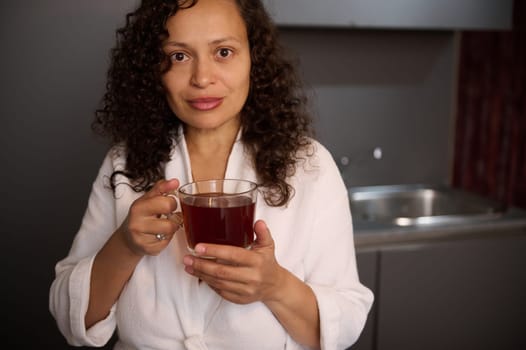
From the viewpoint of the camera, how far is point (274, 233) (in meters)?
1.12

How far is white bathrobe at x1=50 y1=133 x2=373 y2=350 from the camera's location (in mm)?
1061

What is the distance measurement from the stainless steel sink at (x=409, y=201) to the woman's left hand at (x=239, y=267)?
1654mm

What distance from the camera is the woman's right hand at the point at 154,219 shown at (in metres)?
0.93

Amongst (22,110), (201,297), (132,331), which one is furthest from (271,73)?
(22,110)

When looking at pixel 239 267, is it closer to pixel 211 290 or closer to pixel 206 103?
pixel 211 290

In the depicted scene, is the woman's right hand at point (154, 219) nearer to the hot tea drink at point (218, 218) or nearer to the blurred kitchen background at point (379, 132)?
the hot tea drink at point (218, 218)

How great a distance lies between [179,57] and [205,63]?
7 centimetres

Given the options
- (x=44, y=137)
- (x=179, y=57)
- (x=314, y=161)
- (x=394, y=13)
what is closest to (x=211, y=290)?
(x=314, y=161)

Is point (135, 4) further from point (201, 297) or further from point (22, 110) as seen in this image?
point (201, 297)

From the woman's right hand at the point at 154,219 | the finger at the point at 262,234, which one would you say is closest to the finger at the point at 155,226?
the woman's right hand at the point at 154,219

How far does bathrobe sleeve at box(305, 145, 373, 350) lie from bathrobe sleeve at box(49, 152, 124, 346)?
1.35ft

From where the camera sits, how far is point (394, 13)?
212 centimetres

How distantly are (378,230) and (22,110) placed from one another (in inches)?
49.2

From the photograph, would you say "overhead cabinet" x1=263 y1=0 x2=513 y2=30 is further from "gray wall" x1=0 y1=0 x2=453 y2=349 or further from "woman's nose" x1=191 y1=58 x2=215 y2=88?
"woman's nose" x1=191 y1=58 x2=215 y2=88
